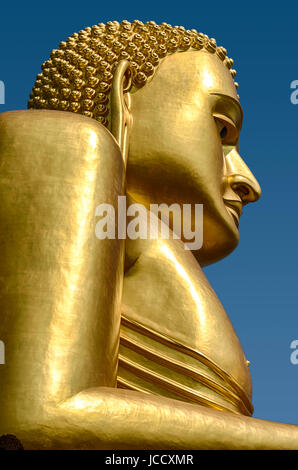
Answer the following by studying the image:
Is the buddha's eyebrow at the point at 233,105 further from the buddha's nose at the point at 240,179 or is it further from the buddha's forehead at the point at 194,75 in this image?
the buddha's nose at the point at 240,179

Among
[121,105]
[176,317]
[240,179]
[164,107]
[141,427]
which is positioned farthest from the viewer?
[240,179]

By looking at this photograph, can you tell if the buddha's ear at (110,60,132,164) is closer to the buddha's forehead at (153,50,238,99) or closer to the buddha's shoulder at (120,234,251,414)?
the buddha's forehead at (153,50,238,99)

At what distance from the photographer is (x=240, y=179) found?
6055 millimetres

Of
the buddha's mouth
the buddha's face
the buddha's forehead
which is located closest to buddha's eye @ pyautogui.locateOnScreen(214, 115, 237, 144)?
the buddha's face

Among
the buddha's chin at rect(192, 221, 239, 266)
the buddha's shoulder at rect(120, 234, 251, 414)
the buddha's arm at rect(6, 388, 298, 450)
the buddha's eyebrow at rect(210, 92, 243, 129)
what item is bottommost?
the buddha's arm at rect(6, 388, 298, 450)

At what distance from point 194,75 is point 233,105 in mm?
330

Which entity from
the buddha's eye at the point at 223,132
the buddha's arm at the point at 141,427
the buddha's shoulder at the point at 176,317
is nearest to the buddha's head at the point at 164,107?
the buddha's eye at the point at 223,132

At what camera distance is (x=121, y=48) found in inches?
232

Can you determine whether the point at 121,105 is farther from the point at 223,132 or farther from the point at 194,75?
the point at 223,132

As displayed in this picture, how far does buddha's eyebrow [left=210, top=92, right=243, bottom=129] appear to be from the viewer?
5938 millimetres

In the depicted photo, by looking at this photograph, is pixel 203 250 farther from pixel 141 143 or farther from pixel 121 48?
pixel 121 48

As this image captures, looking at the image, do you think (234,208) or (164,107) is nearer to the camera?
(164,107)

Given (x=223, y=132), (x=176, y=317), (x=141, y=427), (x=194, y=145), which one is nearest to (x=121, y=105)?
(x=194, y=145)

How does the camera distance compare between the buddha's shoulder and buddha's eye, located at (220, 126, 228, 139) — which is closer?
the buddha's shoulder
